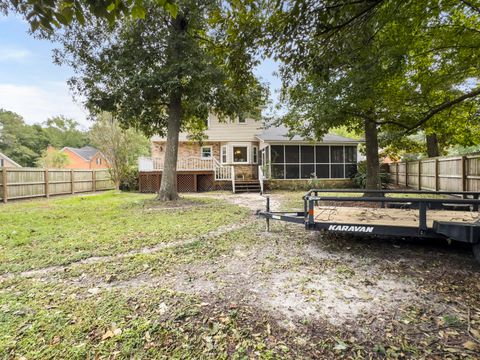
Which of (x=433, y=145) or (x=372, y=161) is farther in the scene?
(x=433, y=145)

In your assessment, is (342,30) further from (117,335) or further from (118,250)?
(118,250)

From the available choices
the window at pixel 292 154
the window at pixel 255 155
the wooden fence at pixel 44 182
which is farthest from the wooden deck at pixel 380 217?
the window at pixel 255 155

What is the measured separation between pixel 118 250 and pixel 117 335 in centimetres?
254

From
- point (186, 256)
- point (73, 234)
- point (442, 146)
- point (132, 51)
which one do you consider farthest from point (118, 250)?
point (442, 146)

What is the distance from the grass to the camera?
13.7ft

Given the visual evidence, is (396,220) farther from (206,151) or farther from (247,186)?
(206,151)

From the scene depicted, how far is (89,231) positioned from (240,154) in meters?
14.2

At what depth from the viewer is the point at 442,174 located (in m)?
11.1

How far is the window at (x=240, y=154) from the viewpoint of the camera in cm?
1902

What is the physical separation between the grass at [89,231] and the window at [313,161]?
8629 millimetres

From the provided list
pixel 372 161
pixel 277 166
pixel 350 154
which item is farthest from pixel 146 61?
pixel 350 154

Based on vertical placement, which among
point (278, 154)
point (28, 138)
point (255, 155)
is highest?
point (28, 138)

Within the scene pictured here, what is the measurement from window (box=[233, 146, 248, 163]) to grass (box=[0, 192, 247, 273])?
10.8 m

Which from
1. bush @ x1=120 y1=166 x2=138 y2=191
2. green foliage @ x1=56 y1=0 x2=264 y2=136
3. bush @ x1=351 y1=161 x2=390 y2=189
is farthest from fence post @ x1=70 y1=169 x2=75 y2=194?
bush @ x1=351 y1=161 x2=390 y2=189
